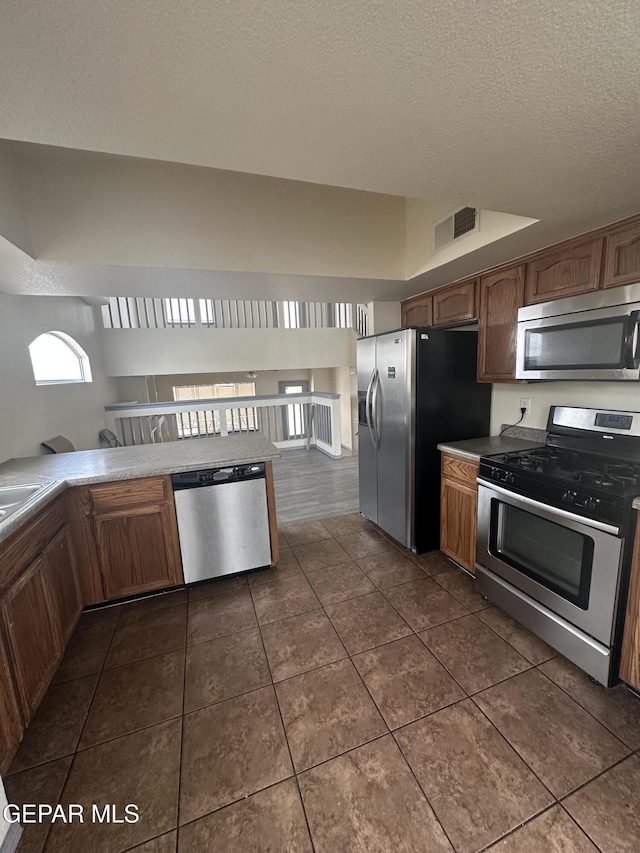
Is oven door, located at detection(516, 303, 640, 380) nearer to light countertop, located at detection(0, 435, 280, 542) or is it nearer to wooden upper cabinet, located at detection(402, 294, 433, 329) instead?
wooden upper cabinet, located at detection(402, 294, 433, 329)

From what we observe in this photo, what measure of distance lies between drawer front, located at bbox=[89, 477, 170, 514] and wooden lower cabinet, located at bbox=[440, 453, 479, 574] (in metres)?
2.00

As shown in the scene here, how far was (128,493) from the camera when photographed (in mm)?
2219

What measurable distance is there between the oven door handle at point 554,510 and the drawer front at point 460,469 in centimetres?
11

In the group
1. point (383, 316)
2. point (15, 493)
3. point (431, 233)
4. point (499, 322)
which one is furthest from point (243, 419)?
point (499, 322)

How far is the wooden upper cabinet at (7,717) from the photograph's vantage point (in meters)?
1.29

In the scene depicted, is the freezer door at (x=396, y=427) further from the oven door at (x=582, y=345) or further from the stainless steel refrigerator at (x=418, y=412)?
the oven door at (x=582, y=345)

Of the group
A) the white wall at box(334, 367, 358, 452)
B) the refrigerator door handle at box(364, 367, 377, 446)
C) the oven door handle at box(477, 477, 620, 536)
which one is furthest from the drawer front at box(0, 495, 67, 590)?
the white wall at box(334, 367, 358, 452)

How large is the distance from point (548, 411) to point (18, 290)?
3996 millimetres

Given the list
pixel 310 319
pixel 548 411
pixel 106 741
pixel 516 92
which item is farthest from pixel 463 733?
pixel 310 319

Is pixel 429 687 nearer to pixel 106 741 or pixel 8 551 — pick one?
pixel 106 741

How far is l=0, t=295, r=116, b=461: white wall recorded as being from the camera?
2.50 metres

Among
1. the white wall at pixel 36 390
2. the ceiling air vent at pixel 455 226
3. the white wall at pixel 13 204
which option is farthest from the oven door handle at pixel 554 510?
the white wall at pixel 36 390

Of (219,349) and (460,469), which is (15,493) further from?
(219,349)

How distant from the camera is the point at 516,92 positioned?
1.02 metres
